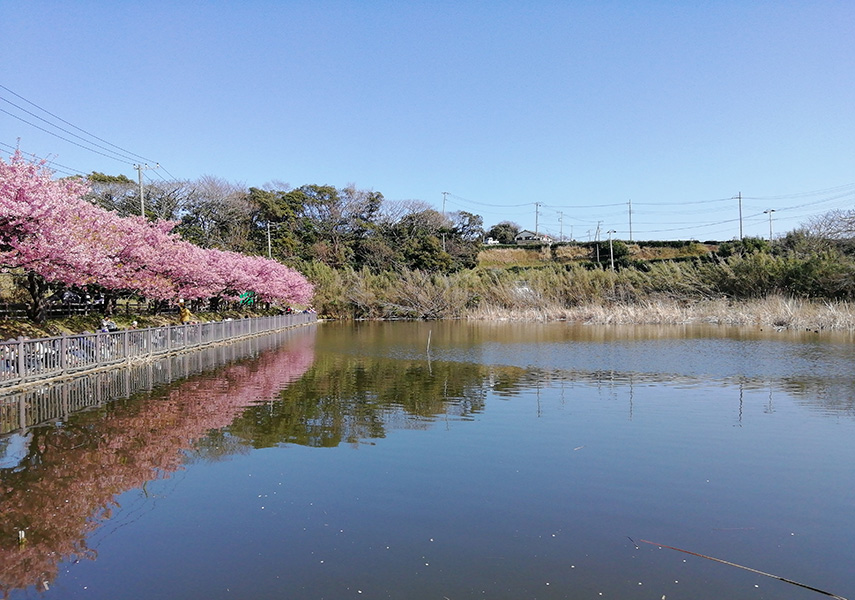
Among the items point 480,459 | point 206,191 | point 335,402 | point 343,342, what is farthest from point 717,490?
point 206,191

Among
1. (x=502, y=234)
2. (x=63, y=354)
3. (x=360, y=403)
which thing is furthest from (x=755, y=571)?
(x=502, y=234)

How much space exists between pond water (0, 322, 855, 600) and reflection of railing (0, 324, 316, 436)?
0.49 meters

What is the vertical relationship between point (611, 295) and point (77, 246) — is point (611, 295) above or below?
below

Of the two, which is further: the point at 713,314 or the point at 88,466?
the point at 713,314

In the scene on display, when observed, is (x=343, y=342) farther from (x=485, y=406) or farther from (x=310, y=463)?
(x=310, y=463)

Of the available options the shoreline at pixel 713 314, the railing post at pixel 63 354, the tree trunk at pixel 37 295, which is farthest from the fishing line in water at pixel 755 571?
the shoreline at pixel 713 314

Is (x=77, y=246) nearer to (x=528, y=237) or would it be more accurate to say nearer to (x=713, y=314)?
(x=713, y=314)

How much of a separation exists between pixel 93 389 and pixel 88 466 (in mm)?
5941

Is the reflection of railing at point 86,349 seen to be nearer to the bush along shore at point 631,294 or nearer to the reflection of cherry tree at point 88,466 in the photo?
the reflection of cherry tree at point 88,466

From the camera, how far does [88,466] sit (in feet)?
23.9

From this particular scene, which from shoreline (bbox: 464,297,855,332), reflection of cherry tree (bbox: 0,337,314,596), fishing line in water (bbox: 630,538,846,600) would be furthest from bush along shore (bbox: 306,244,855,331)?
fishing line in water (bbox: 630,538,846,600)

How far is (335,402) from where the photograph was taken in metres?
11.9

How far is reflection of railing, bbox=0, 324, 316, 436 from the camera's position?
32.5 ft

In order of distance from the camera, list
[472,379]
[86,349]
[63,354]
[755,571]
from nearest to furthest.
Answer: [755,571] < [63,354] < [86,349] < [472,379]
